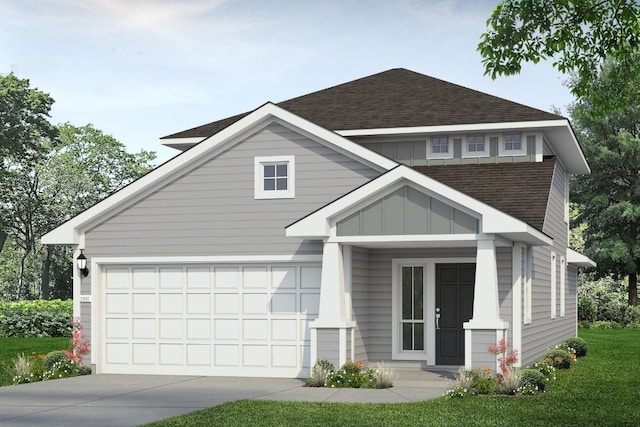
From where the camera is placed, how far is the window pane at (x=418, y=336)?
20.5m

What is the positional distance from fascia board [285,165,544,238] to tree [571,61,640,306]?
3045 centimetres

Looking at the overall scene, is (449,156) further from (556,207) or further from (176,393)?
(176,393)

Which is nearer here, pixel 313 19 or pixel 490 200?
pixel 313 19

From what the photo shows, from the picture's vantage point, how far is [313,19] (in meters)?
16.2

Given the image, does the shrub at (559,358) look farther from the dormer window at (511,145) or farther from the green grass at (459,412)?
the dormer window at (511,145)

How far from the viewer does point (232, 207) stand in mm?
20312

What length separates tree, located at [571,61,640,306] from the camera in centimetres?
4619

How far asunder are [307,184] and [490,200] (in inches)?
153

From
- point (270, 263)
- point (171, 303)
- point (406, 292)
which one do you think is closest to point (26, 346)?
point (171, 303)

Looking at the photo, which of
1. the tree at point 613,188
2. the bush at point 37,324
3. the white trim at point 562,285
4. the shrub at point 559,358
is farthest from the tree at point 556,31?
the tree at point 613,188

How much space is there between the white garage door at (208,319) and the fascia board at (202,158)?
1.20 m

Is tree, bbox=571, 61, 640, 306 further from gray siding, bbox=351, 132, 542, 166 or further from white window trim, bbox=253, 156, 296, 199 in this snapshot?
white window trim, bbox=253, 156, 296, 199

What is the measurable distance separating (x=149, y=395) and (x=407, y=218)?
5725 mm

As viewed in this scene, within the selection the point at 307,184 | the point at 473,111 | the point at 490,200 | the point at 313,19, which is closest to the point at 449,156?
the point at 473,111
